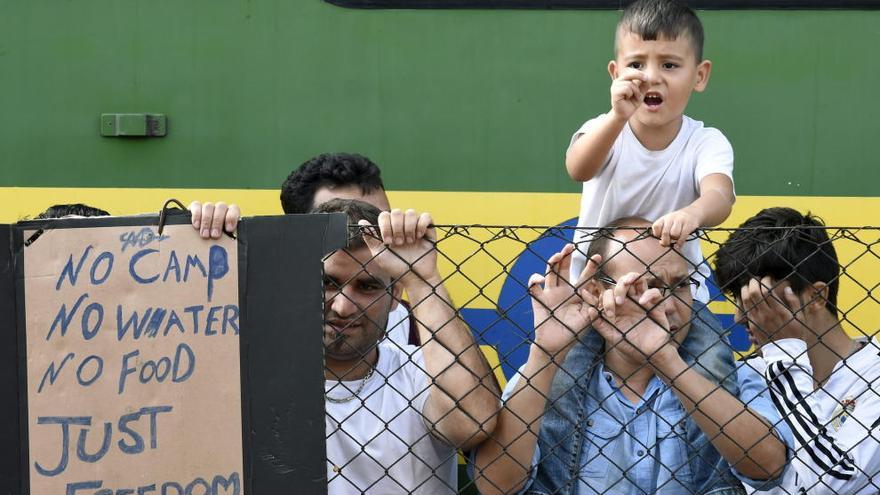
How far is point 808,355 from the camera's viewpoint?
302cm

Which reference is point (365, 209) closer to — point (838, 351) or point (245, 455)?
point (245, 455)

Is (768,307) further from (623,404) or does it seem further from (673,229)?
(673,229)

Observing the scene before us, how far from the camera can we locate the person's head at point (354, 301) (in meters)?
2.73

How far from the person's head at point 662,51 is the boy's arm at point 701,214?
25 centimetres

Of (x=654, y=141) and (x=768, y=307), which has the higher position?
(x=654, y=141)

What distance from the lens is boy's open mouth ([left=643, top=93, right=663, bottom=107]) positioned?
3.14m

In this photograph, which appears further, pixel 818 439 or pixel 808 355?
pixel 808 355

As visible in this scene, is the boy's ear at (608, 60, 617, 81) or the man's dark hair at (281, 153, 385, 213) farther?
the man's dark hair at (281, 153, 385, 213)

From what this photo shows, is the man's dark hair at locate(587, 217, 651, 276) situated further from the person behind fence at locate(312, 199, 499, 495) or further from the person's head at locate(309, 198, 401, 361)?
the person's head at locate(309, 198, 401, 361)

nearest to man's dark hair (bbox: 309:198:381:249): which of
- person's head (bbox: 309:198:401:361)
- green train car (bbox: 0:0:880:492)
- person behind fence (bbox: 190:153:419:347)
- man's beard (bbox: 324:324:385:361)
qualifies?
person's head (bbox: 309:198:401:361)

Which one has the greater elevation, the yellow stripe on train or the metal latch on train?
the metal latch on train

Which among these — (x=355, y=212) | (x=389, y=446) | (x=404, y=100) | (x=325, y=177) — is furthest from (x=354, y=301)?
(x=404, y=100)

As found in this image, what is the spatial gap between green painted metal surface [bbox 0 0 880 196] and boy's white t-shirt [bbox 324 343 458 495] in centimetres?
99

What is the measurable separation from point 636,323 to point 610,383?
1.07ft
